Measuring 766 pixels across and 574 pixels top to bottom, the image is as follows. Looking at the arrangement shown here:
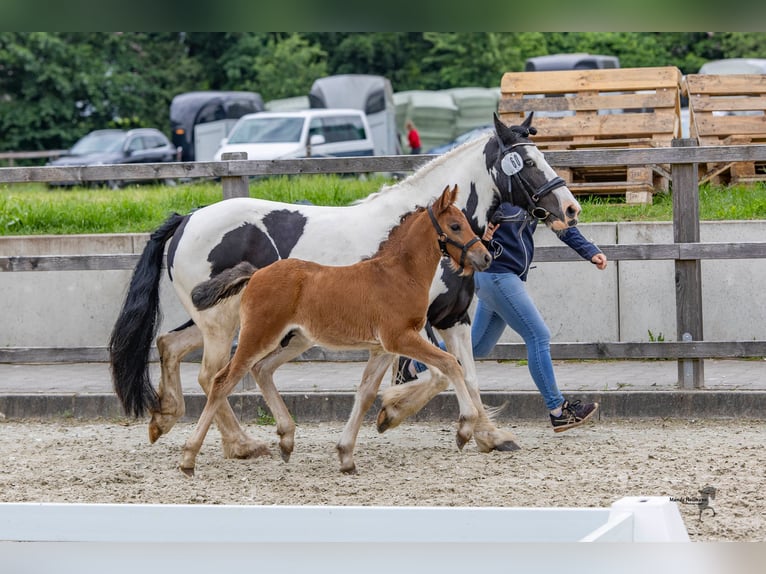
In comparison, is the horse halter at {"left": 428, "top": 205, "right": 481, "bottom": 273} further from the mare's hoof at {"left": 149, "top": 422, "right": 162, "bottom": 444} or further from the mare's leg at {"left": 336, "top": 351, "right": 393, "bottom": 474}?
the mare's hoof at {"left": 149, "top": 422, "right": 162, "bottom": 444}

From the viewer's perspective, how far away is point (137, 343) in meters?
5.96

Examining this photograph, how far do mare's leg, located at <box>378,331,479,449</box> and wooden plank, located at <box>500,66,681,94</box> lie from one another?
5.58m

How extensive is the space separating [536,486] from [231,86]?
115ft

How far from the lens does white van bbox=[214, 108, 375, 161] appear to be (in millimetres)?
20406

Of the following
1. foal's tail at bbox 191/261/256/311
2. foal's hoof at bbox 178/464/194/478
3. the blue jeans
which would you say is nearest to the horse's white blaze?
the blue jeans

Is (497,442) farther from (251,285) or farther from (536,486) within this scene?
(251,285)

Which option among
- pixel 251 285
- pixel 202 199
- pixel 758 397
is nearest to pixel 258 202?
pixel 251 285

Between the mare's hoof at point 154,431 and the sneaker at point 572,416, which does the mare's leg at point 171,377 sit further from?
the sneaker at point 572,416

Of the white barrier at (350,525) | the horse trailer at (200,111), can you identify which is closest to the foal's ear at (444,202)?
the white barrier at (350,525)

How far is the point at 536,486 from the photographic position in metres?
5.05

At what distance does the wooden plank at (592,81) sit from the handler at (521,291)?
15.7 ft

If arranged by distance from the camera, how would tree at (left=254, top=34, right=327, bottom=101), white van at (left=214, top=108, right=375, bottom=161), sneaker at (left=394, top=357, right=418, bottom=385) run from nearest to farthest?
sneaker at (left=394, top=357, right=418, bottom=385)
white van at (left=214, top=108, right=375, bottom=161)
tree at (left=254, top=34, right=327, bottom=101)

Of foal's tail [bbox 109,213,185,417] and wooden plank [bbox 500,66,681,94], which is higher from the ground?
wooden plank [bbox 500,66,681,94]
